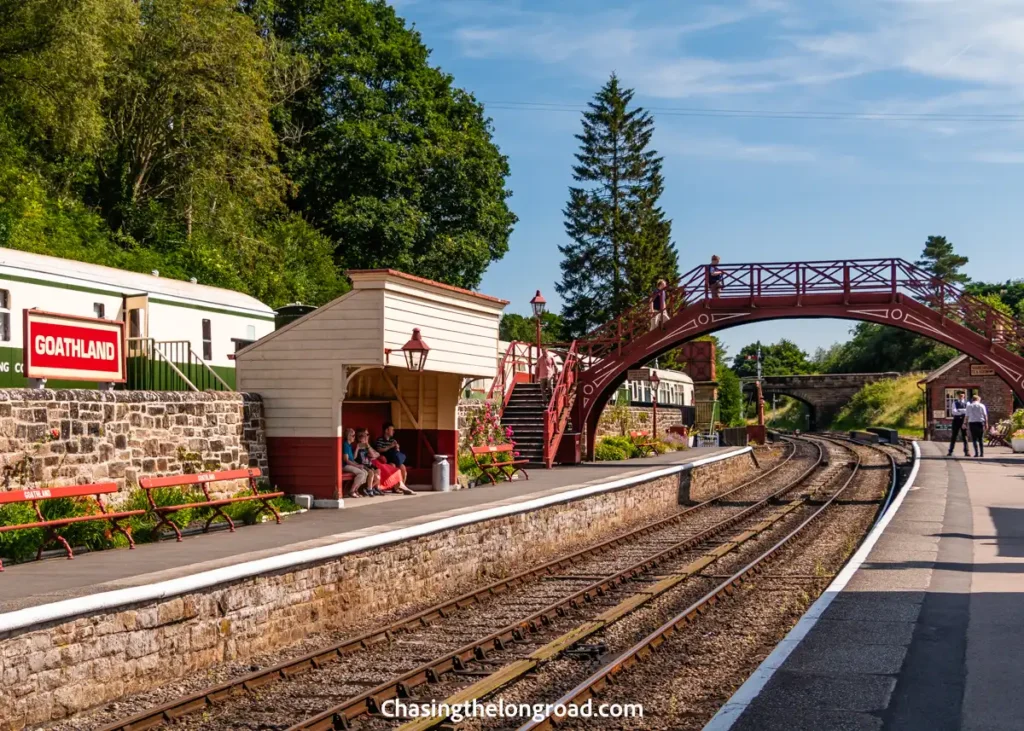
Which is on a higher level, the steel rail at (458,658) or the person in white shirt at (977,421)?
the person in white shirt at (977,421)

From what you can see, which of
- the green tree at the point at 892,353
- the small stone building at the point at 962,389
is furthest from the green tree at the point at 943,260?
the small stone building at the point at 962,389

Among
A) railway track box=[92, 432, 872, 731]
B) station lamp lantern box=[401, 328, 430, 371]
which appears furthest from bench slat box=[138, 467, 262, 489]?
railway track box=[92, 432, 872, 731]

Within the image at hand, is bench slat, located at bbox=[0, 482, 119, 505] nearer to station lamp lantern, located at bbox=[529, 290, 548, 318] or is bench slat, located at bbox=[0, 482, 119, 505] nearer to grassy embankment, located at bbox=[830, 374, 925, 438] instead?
station lamp lantern, located at bbox=[529, 290, 548, 318]

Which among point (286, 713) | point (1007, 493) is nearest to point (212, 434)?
point (286, 713)

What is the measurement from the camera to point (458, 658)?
34.4 feet

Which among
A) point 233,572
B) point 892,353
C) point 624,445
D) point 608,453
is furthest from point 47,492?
point 892,353

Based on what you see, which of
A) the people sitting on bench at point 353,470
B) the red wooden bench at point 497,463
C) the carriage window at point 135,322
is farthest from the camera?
the red wooden bench at point 497,463

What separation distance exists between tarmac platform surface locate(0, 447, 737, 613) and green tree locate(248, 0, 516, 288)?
22.7 metres

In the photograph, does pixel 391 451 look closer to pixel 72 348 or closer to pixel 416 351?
pixel 416 351

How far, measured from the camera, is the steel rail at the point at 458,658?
8492 mm

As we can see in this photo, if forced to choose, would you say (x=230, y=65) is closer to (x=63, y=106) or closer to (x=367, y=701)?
(x=63, y=106)

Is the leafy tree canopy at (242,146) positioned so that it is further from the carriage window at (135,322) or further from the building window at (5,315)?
the building window at (5,315)

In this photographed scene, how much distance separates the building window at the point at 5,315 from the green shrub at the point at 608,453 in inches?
709

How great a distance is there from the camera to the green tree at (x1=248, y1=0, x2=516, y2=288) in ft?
137
